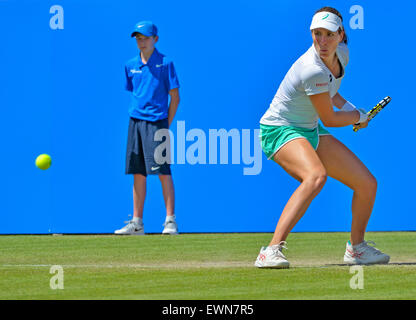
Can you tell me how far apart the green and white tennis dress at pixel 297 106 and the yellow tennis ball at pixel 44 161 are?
3.43 m

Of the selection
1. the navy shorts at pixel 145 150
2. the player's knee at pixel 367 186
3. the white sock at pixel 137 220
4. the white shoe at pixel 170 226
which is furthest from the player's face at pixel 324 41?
the white sock at pixel 137 220

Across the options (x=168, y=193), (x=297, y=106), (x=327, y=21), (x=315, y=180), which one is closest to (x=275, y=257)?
(x=315, y=180)

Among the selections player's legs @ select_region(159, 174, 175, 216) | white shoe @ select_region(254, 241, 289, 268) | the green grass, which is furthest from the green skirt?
player's legs @ select_region(159, 174, 175, 216)

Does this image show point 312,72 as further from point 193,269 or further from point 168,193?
point 168,193

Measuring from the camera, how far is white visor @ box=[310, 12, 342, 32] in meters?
5.55

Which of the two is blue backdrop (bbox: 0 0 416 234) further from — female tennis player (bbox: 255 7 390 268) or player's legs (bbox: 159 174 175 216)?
female tennis player (bbox: 255 7 390 268)

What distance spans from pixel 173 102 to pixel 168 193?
32.9 inches

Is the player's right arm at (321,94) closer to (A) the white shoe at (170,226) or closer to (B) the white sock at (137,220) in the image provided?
(A) the white shoe at (170,226)

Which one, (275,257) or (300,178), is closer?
(275,257)

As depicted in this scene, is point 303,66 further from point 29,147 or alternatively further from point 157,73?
point 29,147

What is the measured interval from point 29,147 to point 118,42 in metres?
1.30

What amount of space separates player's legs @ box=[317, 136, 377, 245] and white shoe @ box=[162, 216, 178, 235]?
269cm

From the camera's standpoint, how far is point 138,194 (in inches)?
329
